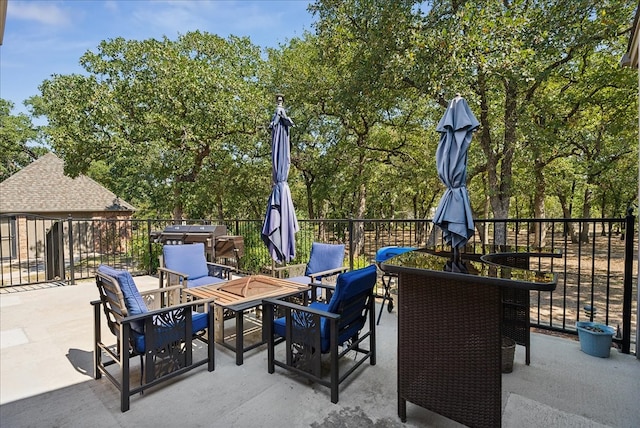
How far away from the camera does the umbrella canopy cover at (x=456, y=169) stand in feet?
7.13

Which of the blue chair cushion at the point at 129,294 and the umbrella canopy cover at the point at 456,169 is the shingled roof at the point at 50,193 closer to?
the blue chair cushion at the point at 129,294

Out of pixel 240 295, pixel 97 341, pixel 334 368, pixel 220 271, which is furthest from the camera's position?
pixel 220 271

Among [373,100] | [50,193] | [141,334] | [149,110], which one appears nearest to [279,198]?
[141,334]

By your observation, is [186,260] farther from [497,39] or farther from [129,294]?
[497,39]

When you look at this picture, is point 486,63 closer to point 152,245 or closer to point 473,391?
point 473,391

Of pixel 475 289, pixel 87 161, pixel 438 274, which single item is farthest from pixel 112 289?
pixel 87 161

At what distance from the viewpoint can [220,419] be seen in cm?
217

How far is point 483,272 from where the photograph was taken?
1.88 meters

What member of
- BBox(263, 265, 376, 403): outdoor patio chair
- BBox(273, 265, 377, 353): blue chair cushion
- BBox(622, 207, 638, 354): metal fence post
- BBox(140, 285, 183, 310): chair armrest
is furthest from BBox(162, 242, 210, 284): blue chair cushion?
BBox(622, 207, 638, 354): metal fence post

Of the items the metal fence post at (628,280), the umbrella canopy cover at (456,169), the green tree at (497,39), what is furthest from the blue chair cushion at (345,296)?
the green tree at (497,39)

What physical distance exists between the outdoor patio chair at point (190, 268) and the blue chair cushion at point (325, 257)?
1100mm

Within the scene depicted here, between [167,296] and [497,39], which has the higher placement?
[497,39]

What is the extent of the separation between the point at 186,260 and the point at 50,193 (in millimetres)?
17685

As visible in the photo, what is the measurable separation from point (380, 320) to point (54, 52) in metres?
8.98
